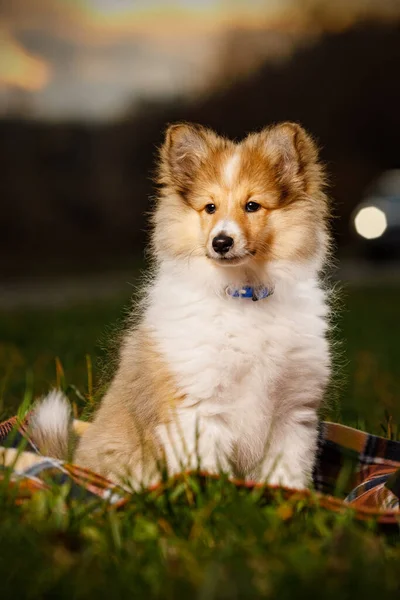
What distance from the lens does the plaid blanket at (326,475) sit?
276 centimetres

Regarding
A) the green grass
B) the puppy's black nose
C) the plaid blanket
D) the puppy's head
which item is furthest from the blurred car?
the green grass

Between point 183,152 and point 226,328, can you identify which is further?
point 183,152

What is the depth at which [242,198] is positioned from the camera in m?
3.39

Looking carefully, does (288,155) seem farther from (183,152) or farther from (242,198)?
(183,152)

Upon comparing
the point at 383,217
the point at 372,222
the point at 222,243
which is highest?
the point at 222,243

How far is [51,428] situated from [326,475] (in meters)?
1.20

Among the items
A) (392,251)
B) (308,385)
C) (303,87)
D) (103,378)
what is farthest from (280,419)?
(303,87)

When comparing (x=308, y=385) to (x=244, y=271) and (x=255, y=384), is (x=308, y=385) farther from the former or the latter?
(x=244, y=271)

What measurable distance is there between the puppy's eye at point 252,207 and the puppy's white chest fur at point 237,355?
0.34 meters

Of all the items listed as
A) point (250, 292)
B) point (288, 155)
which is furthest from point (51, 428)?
point (288, 155)

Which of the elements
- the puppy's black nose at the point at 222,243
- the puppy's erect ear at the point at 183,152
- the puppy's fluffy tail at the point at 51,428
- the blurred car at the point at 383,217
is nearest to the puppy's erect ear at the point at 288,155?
the puppy's erect ear at the point at 183,152

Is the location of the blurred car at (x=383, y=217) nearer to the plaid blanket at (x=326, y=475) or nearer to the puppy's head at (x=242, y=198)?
the plaid blanket at (x=326, y=475)

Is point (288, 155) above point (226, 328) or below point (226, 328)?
above

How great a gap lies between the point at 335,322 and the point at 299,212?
0.69 m
